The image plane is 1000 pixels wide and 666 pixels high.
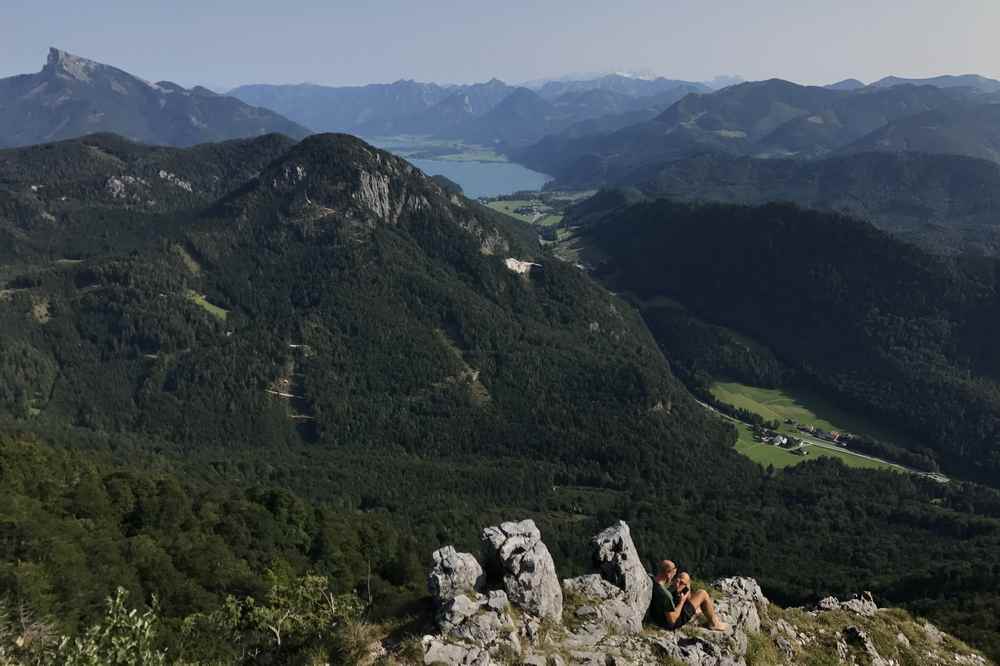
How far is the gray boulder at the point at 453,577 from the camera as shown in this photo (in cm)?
2812

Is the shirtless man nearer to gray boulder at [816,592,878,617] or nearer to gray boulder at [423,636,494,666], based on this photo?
gray boulder at [423,636,494,666]

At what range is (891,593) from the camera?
4008 inches

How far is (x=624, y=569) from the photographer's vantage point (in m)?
31.8

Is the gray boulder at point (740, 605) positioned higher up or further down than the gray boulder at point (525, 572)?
further down

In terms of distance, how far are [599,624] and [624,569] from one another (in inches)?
143

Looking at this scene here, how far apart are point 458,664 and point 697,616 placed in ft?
43.0

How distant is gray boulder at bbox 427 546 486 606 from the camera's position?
28.1 m

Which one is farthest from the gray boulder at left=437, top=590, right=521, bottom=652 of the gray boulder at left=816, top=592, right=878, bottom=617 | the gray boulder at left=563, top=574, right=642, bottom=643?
the gray boulder at left=816, top=592, right=878, bottom=617

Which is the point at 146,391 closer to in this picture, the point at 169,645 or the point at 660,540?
the point at 660,540

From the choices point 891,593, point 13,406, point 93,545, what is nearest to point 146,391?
point 13,406

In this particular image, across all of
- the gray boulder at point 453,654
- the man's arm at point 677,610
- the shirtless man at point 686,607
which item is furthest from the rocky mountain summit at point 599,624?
the man's arm at point 677,610

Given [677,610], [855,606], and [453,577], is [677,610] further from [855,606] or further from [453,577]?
[855,606]

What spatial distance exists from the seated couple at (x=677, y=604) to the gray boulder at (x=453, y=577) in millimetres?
8674

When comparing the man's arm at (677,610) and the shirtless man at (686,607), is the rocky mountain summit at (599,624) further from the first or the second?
the man's arm at (677,610)
